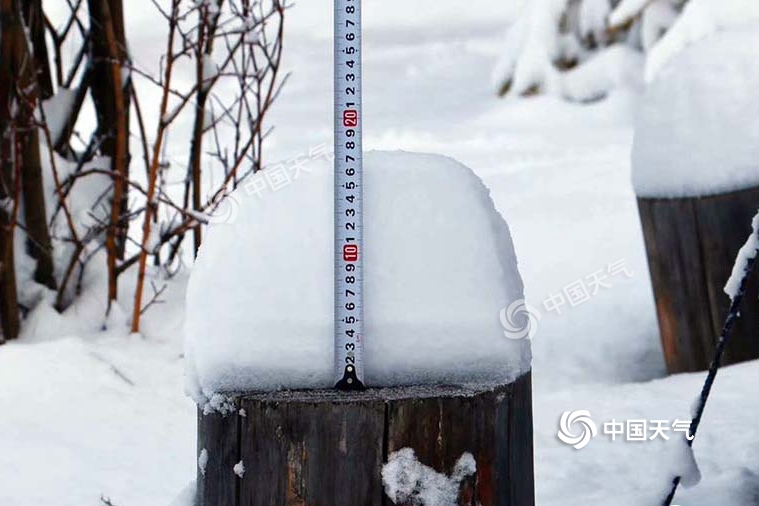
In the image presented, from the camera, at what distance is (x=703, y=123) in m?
4.23

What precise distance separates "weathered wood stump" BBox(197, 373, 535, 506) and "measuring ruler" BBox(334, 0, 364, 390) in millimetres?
75

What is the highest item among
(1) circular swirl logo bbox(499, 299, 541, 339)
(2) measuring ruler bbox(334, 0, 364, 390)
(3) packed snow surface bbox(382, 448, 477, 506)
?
(2) measuring ruler bbox(334, 0, 364, 390)

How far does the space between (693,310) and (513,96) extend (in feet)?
22.5

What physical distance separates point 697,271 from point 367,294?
244cm

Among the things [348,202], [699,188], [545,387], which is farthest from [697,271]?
[348,202]

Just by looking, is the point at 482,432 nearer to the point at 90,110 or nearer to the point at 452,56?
the point at 90,110

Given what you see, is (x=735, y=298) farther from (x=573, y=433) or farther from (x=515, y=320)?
(x=573, y=433)

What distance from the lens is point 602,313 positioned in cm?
516

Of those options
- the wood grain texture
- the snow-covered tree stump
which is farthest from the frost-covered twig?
the snow-covered tree stump

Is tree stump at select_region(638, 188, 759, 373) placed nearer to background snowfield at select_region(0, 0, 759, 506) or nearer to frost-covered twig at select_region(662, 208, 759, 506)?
background snowfield at select_region(0, 0, 759, 506)

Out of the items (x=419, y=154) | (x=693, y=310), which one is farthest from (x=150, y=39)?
(x=419, y=154)

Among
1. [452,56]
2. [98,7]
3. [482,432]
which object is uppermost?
[452,56]

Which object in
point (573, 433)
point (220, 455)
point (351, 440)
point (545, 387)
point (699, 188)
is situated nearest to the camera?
point (351, 440)

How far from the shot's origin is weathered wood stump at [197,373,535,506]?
6.44 ft
